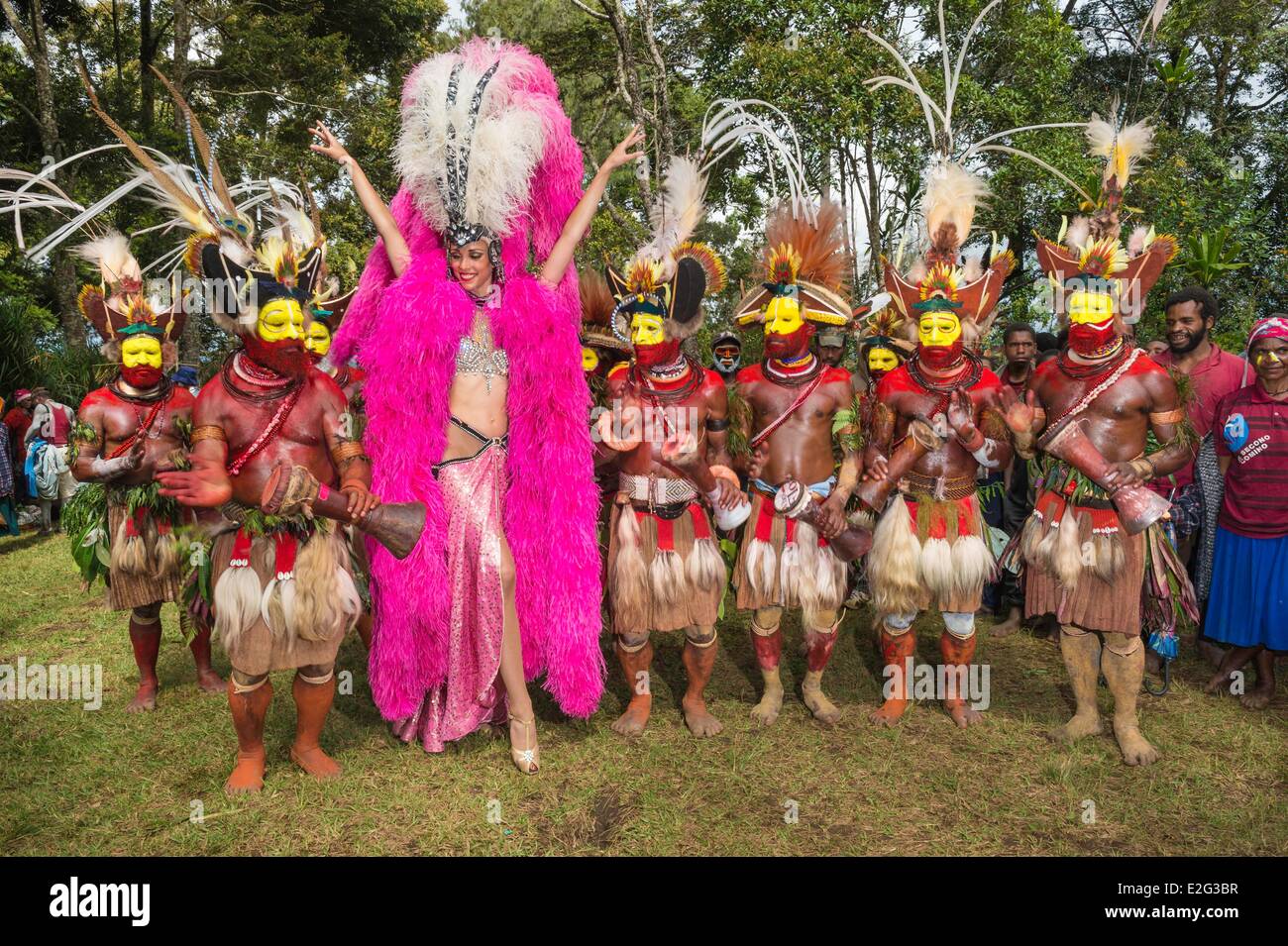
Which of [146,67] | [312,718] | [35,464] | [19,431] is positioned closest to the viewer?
[312,718]

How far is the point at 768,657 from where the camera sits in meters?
4.52

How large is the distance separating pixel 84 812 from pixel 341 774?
41.4 inches

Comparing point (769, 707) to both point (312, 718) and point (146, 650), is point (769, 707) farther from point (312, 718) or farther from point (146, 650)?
point (146, 650)

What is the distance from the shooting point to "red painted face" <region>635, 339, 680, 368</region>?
13.3ft

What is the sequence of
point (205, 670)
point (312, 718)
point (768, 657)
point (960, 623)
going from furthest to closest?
point (205, 670) < point (768, 657) < point (960, 623) < point (312, 718)

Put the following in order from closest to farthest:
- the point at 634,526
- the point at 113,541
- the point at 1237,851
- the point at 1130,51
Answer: the point at 1237,851
the point at 634,526
the point at 113,541
the point at 1130,51

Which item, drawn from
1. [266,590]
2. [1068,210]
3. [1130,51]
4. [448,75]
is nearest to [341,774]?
[266,590]

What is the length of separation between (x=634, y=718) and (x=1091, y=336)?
2910 mm

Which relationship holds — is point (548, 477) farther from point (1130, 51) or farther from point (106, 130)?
point (1130, 51)

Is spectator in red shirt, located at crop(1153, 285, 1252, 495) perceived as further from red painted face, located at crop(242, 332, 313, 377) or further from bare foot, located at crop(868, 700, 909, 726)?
red painted face, located at crop(242, 332, 313, 377)

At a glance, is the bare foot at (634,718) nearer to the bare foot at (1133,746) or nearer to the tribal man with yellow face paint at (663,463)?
the tribal man with yellow face paint at (663,463)

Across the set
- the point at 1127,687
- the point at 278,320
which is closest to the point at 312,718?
the point at 278,320

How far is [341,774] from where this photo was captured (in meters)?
3.84

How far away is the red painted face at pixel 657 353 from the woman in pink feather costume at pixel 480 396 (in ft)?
1.11
